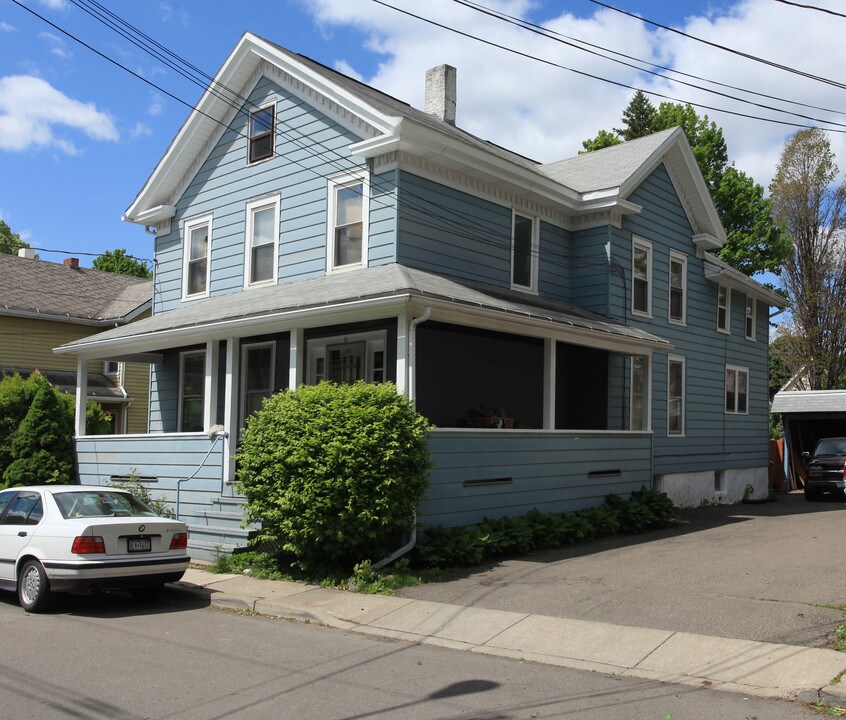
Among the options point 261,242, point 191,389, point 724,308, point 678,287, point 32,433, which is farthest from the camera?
point 724,308

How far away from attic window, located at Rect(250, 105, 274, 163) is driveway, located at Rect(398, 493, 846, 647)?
384 inches

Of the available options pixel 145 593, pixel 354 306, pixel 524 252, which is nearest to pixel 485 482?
pixel 354 306

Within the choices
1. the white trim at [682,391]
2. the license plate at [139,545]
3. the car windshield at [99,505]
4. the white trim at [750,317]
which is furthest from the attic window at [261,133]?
the white trim at [750,317]

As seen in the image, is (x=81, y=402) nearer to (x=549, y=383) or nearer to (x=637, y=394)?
(x=549, y=383)

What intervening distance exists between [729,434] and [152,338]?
15047 millimetres

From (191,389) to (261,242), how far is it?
4.05 meters

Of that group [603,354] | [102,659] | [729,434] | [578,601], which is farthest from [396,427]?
[729,434]

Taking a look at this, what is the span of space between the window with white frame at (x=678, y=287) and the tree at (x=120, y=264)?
142 ft

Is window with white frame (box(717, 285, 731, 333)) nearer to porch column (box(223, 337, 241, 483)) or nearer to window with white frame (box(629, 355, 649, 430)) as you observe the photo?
window with white frame (box(629, 355, 649, 430))

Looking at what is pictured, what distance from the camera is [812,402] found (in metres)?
27.9

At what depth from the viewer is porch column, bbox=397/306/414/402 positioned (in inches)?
470

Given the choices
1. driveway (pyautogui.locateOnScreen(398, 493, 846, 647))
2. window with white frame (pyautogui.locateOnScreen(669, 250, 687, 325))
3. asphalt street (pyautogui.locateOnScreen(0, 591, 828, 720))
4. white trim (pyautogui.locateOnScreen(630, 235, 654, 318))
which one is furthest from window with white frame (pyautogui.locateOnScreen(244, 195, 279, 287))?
window with white frame (pyautogui.locateOnScreen(669, 250, 687, 325))

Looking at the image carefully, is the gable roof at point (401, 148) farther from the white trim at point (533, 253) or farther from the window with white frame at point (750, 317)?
the window with white frame at point (750, 317)

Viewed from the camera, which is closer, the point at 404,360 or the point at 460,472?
the point at 404,360
